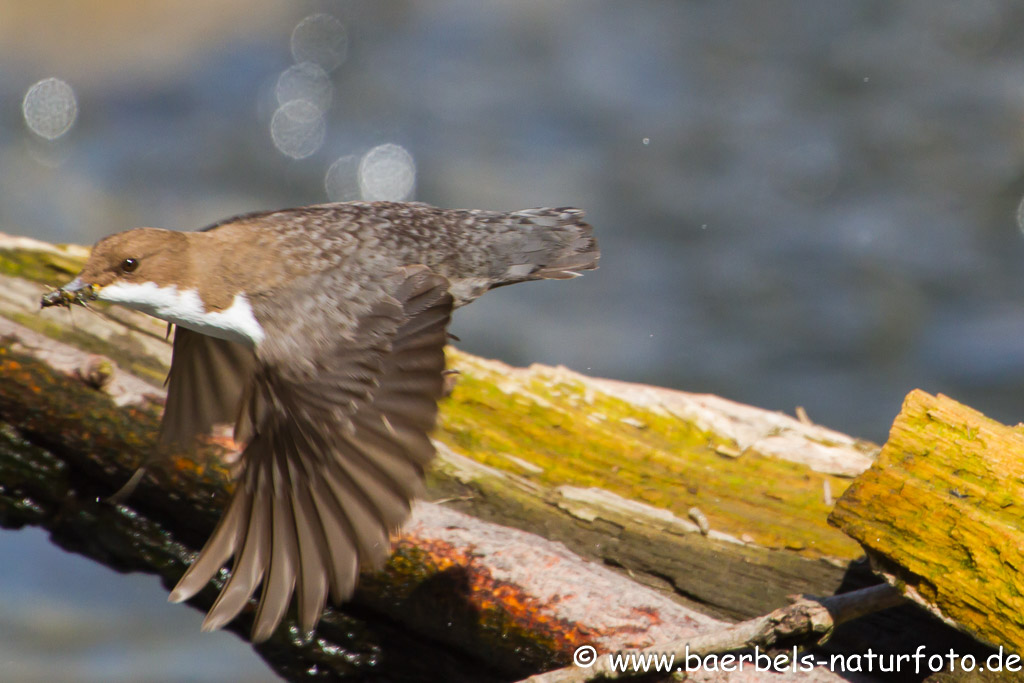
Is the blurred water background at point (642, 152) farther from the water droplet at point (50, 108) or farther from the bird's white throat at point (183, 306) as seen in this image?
the bird's white throat at point (183, 306)

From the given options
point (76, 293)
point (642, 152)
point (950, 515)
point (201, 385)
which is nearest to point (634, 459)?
point (950, 515)

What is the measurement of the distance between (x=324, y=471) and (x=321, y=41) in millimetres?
6862

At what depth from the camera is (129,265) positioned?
292cm

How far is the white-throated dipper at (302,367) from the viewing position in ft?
8.23

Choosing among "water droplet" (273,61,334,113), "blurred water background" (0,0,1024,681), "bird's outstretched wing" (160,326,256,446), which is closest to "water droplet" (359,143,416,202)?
"blurred water background" (0,0,1024,681)

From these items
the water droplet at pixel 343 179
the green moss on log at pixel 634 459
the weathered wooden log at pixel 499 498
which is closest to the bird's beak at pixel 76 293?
the weathered wooden log at pixel 499 498

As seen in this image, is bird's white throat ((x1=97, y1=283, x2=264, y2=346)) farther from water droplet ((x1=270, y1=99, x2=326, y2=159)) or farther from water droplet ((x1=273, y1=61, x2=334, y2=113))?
water droplet ((x1=273, y1=61, x2=334, y2=113))

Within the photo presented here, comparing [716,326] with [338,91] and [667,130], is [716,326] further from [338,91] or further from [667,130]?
[338,91]

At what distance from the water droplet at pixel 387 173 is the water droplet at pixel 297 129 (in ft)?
1.57

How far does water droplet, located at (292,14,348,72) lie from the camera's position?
861cm

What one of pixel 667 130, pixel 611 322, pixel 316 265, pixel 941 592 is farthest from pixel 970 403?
pixel 316 265

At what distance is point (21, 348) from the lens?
364cm

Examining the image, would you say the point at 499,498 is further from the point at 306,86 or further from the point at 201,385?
the point at 306,86

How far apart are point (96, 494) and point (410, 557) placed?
4.48 ft
